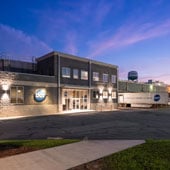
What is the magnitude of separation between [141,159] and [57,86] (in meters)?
23.7

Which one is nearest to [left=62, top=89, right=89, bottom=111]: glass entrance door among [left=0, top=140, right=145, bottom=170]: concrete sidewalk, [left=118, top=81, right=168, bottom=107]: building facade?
[left=118, top=81, right=168, bottom=107]: building facade

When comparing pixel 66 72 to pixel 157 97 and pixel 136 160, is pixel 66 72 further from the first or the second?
pixel 136 160

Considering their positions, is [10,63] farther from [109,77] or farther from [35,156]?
[35,156]

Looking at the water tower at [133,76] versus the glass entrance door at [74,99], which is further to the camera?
the water tower at [133,76]

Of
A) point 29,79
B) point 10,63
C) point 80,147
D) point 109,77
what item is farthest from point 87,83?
point 80,147

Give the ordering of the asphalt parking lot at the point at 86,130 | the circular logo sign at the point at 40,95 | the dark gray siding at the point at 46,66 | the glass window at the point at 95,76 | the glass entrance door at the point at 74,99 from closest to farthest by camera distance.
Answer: the asphalt parking lot at the point at 86,130 → the circular logo sign at the point at 40,95 → the dark gray siding at the point at 46,66 → the glass entrance door at the point at 74,99 → the glass window at the point at 95,76

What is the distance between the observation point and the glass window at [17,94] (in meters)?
23.9

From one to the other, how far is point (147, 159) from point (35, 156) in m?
4.07

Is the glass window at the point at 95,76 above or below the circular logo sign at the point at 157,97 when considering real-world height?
above

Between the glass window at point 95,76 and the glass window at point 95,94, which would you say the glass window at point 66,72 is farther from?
the glass window at point 95,94

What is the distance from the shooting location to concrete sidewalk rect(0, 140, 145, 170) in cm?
584

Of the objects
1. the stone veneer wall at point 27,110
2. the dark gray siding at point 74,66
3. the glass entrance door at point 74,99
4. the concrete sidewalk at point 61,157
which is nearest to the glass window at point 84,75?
the dark gray siding at point 74,66

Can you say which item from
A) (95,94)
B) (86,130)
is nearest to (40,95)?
(95,94)

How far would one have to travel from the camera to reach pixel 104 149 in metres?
7.72
